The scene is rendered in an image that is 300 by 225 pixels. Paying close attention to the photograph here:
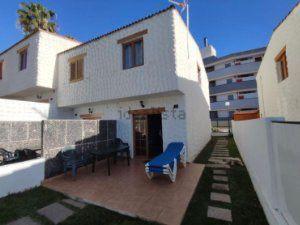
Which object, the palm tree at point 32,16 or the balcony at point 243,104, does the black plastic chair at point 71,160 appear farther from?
the balcony at point 243,104

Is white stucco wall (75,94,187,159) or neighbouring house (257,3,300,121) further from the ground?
neighbouring house (257,3,300,121)

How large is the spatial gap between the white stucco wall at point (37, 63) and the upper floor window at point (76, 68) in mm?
1457

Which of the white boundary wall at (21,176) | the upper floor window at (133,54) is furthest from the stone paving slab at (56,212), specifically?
the upper floor window at (133,54)

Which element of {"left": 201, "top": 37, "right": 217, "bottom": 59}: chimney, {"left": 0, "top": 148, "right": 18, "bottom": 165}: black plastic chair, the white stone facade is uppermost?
{"left": 201, "top": 37, "right": 217, "bottom": 59}: chimney

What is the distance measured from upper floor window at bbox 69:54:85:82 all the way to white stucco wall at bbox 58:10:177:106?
283 millimetres

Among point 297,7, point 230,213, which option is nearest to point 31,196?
point 230,213

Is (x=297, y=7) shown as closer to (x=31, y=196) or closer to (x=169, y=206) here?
(x=169, y=206)

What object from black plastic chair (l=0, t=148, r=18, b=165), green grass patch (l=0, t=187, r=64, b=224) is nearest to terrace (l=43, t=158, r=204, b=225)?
green grass patch (l=0, t=187, r=64, b=224)

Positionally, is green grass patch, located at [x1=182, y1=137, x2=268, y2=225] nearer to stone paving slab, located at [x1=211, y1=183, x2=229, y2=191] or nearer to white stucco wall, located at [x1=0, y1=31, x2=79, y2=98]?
stone paving slab, located at [x1=211, y1=183, x2=229, y2=191]

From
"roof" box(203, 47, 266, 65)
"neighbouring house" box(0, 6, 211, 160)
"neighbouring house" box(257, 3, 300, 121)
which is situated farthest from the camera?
"roof" box(203, 47, 266, 65)

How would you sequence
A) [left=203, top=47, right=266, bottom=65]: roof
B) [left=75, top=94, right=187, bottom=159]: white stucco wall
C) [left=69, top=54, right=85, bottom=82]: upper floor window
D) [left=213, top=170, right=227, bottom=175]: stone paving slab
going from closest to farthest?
[left=213, top=170, right=227, bottom=175]: stone paving slab < [left=75, top=94, right=187, bottom=159]: white stucco wall < [left=69, top=54, right=85, bottom=82]: upper floor window < [left=203, top=47, right=266, bottom=65]: roof

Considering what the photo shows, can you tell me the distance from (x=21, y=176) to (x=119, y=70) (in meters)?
6.14

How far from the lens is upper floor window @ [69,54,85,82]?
1061cm

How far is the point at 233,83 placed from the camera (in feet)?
102
